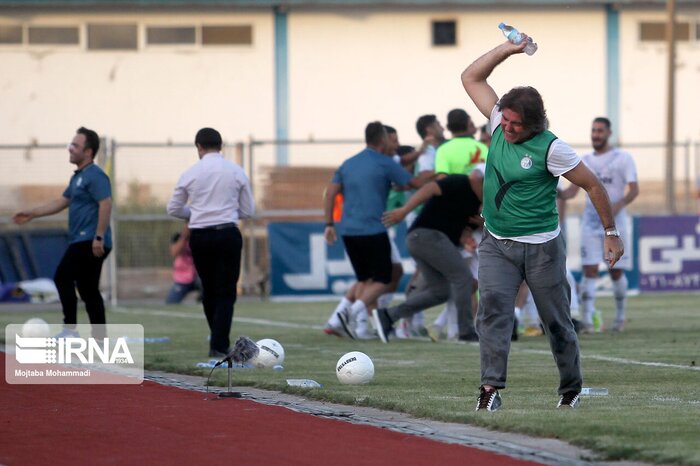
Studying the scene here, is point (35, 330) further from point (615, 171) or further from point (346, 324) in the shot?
point (615, 171)

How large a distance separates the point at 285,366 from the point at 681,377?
10.6 feet

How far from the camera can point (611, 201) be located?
16781mm

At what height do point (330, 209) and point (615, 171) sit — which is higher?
point (615, 171)

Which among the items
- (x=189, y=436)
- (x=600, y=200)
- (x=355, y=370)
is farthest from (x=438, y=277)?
(x=189, y=436)

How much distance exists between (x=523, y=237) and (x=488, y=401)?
1.00 meters

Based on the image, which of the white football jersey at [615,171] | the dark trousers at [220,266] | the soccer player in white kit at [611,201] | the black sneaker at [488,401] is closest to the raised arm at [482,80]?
the black sneaker at [488,401]

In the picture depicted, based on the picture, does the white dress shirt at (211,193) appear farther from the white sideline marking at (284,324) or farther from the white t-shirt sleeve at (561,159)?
the white t-shirt sleeve at (561,159)

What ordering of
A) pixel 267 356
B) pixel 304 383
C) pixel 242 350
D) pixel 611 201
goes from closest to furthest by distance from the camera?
pixel 242 350
pixel 304 383
pixel 267 356
pixel 611 201

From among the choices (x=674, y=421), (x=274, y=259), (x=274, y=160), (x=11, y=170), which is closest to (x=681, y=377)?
(x=674, y=421)

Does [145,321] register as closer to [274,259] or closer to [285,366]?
[274,259]

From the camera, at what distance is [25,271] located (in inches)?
956

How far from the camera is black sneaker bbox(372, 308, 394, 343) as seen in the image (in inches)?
602

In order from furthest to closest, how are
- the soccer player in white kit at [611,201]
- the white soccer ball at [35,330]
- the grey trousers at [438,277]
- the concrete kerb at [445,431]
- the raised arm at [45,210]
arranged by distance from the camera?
the soccer player in white kit at [611,201] → the white soccer ball at [35,330] → the grey trousers at [438,277] → the raised arm at [45,210] → the concrete kerb at [445,431]

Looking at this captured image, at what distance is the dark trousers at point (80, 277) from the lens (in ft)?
47.5
